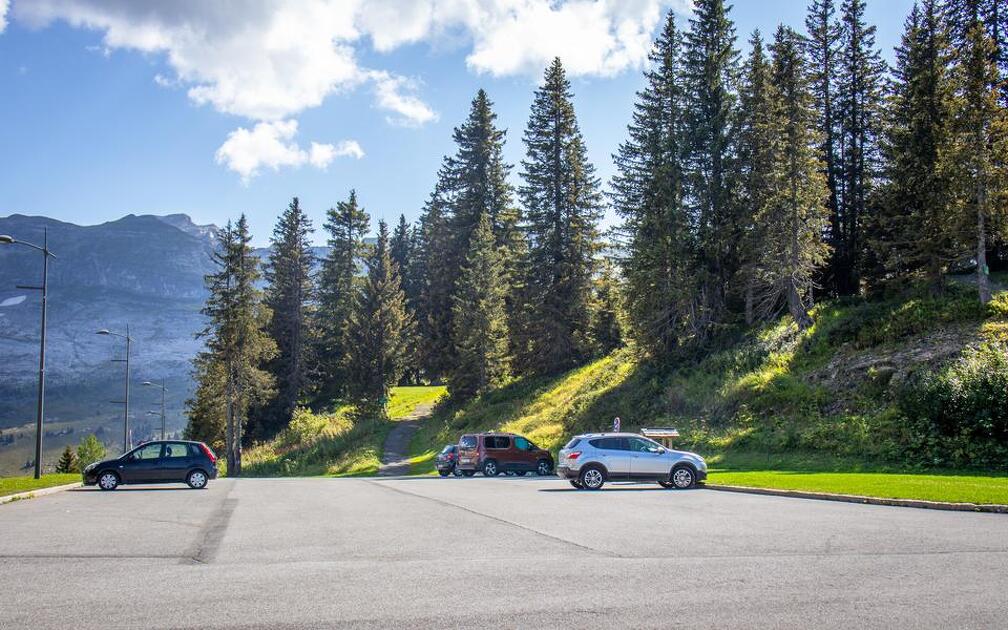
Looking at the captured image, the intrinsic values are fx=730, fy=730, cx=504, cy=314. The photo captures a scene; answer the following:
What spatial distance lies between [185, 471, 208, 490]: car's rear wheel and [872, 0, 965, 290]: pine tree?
31869mm

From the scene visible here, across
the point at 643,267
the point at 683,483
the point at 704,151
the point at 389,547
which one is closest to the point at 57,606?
the point at 389,547

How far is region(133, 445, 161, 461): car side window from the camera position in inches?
979

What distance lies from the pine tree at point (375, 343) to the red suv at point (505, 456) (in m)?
28.4

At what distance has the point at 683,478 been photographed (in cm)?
2220

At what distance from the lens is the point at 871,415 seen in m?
27.4

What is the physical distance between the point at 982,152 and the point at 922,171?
404cm

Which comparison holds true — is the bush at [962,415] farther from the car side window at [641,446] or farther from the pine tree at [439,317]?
the pine tree at [439,317]

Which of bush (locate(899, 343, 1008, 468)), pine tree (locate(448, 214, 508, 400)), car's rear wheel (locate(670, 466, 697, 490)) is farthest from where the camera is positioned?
pine tree (locate(448, 214, 508, 400))

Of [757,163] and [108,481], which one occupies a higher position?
[757,163]

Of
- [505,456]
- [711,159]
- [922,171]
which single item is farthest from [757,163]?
[505,456]

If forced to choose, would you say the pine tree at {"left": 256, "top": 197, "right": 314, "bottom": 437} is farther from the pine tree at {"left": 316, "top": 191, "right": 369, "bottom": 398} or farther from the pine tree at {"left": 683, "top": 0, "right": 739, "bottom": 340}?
the pine tree at {"left": 683, "top": 0, "right": 739, "bottom": 340}

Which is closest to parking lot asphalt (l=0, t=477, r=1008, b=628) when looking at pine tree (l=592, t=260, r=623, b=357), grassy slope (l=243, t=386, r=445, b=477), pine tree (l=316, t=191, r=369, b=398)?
grassy slope (l=243, t=386, r=445, b=477)

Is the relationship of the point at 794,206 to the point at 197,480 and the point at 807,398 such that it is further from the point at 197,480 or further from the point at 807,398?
the point at 197,480

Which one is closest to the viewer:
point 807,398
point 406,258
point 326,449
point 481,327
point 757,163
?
point 807,398
